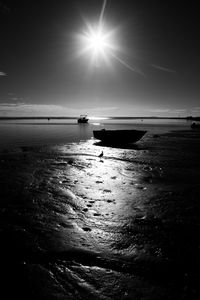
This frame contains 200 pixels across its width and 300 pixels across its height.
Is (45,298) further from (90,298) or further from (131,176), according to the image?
(131,176)

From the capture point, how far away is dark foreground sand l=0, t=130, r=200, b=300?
3.62 metres

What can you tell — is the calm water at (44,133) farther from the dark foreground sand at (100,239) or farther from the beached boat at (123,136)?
the dark foreground sand at (100,239)

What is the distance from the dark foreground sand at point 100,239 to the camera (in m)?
3.62

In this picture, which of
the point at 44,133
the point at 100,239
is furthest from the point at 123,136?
the point at 44,133

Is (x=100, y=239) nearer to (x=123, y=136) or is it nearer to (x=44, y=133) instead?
(x=123, y=136)

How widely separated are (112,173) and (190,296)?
28.1 ft

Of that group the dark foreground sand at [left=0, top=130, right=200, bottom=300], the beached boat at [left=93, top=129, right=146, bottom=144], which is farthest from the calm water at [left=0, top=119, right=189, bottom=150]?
the dark foreground sand at [left=0, top=130, right=200, bottom=300]

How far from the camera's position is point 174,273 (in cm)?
390

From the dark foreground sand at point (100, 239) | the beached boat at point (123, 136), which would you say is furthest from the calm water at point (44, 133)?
the dark foreground sand at point (100, 239)

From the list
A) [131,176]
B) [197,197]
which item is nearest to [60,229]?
[197,197]

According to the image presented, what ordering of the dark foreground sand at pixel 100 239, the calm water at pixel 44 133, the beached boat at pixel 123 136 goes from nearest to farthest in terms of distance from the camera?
the dark foreground sand at pixel 100 239 < the beached boat at pixel 123 136 < the calm water at pixel 44 133

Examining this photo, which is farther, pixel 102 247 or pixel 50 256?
pixel 102 247

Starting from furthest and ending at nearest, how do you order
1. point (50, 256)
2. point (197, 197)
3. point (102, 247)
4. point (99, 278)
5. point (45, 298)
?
1. point (197, 197)
2. point (102, 247)
3. point (50, 256)
4. point (99, 278)
5. point (45, 298)

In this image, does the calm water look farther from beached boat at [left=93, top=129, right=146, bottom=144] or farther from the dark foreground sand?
the dark foreground sand
